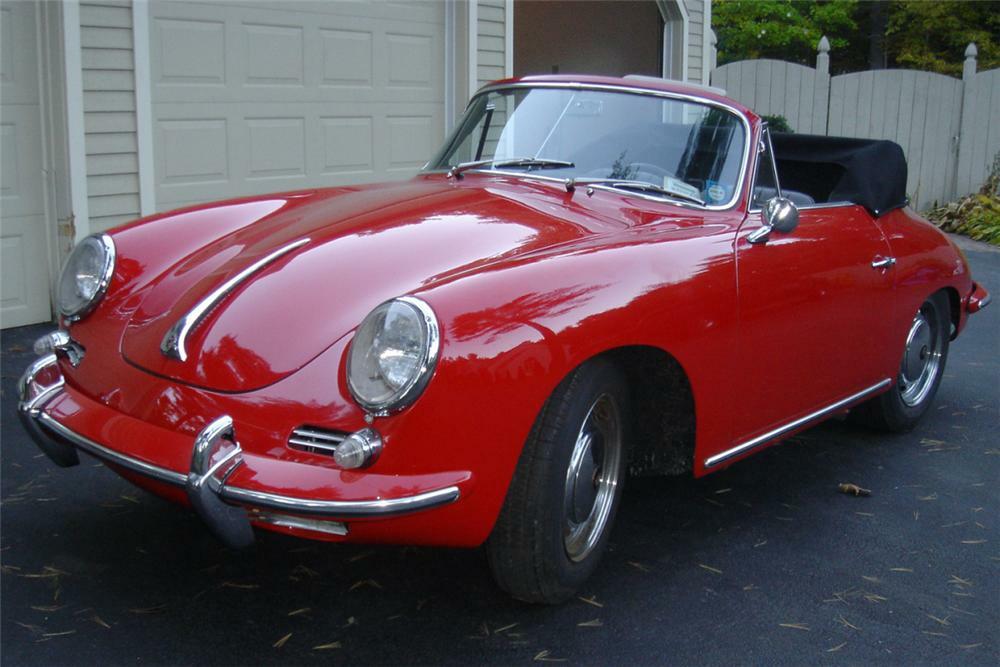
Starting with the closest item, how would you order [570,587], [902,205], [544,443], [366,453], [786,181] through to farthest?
[366,453], [544,443], [570,587], [902,205], [786,181]

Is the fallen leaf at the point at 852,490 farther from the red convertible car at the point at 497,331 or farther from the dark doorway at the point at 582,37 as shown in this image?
the dark doorway at the point at 582,37

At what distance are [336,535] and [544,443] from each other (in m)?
0.62

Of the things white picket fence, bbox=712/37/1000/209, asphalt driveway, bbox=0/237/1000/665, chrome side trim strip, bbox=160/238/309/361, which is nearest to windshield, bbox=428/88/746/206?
asphalt driveway, bbox=0/237/1000/665

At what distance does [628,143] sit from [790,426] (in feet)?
4.07

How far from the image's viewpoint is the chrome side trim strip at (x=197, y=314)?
3074 millimetres

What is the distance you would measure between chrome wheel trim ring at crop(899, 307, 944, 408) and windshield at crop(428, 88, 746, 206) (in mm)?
1537

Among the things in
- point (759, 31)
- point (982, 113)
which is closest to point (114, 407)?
point (982, 113)

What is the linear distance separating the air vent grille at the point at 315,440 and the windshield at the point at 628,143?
5.86 feet

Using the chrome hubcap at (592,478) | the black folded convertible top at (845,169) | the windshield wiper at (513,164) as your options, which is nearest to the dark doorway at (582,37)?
the black folded convertible top at (845,169)

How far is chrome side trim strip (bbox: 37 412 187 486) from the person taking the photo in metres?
2.79

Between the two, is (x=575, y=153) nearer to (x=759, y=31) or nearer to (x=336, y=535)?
(x=336, y=535)

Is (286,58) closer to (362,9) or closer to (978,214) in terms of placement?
(362,9)

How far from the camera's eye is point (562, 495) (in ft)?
10.0

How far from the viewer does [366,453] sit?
2664 mm
